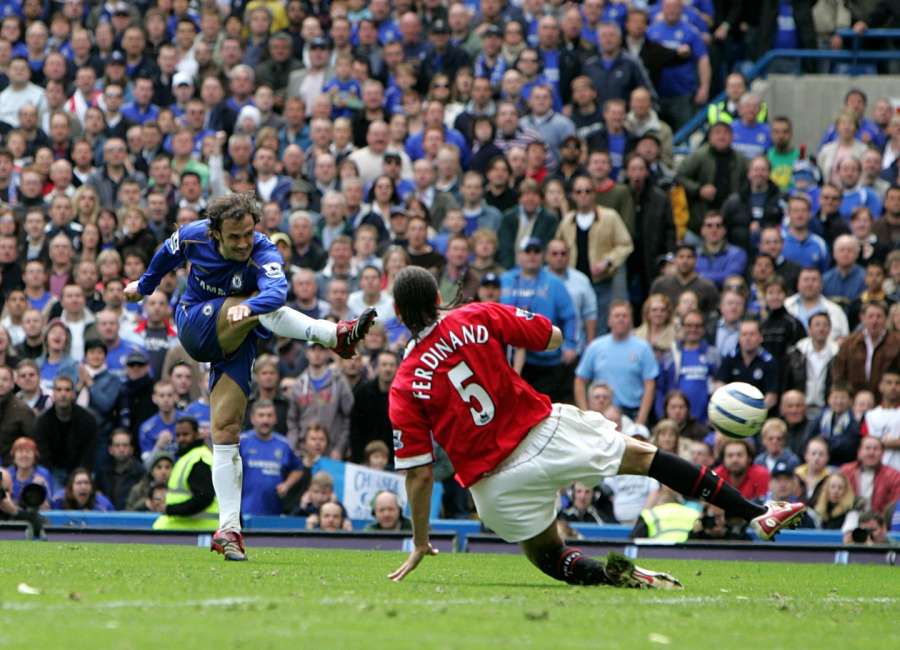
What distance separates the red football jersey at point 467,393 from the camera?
8.84 meters

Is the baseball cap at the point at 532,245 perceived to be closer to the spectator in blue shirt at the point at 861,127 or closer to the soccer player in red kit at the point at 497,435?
the spectator in blue shirt at the point at 861,127

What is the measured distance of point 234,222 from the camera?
10.6m

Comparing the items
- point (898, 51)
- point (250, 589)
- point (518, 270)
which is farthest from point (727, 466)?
point (898, 51)

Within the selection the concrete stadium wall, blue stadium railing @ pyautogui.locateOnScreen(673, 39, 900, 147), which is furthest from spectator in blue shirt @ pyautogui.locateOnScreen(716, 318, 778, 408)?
the concrete stadium wall

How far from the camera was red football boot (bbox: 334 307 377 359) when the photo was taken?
34.6ft

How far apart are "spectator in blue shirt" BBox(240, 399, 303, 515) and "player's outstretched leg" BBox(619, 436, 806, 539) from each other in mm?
7861

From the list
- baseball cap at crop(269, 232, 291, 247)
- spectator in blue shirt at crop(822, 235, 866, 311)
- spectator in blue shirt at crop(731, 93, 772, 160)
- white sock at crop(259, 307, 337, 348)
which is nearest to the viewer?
white sock at crop(259, 307, 337, 348)

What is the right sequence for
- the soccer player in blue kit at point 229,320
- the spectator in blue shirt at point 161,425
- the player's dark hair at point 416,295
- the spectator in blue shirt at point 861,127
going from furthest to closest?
1. the spectator in blue shirt at point 861,127
2. the spectator in blue shirt at point 161,425
3. the soccer player in blue kit at point 229,320
4. the player's dark hair at point 416,295

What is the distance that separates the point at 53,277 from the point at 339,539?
6.73 metres

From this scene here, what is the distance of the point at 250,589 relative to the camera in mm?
8586

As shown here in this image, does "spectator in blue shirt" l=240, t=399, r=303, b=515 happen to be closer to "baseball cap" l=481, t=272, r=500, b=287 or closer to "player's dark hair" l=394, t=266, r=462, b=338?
"baseball cap" l=481, t=272, r=500, b=287

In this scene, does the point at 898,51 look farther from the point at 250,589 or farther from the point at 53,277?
the point at 250,589

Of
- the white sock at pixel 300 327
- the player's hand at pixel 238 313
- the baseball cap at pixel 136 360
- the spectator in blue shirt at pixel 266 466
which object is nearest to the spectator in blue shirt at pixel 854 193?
the spectator in blue shirt at pixel 266 466

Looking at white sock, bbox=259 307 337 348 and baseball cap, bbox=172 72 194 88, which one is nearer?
white sock, bbox=259 307 337 348
